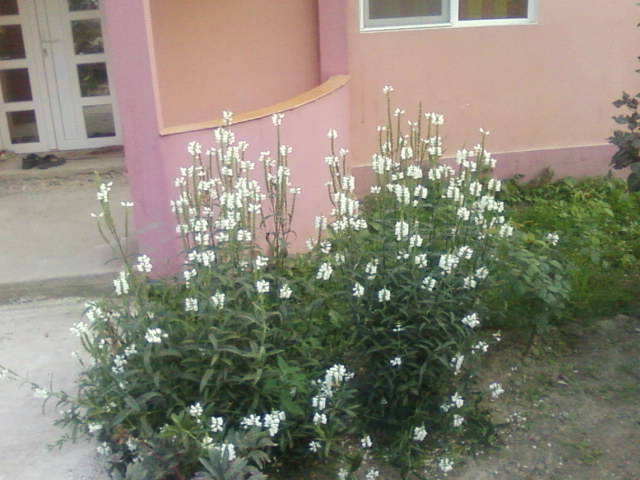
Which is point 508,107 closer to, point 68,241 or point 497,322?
point 497,322

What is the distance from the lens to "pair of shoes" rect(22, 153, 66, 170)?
289 inches

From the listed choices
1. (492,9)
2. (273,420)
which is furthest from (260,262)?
(492,9)

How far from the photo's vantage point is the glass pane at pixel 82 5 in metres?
7.95

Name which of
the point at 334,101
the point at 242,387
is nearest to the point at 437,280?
the point at 242,387

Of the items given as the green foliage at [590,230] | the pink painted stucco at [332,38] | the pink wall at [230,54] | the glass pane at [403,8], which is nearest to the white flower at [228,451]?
the green foliage at [590,230]

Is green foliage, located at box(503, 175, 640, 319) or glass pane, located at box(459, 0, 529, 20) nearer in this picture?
green foliage, located at box(503, 175, 640, 319)

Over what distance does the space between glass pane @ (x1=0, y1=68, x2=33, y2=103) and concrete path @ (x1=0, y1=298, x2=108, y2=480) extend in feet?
13.1

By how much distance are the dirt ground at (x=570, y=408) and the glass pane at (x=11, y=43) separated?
6201 millimetres

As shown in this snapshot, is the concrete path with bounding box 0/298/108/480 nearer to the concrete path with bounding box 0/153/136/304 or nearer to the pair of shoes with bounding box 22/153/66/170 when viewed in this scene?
the concrete path with bounding box 0/153/136/304

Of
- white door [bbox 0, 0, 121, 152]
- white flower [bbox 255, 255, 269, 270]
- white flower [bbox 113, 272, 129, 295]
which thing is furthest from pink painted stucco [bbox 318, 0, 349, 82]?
white flower [bbox 113, 272, 129, 295]

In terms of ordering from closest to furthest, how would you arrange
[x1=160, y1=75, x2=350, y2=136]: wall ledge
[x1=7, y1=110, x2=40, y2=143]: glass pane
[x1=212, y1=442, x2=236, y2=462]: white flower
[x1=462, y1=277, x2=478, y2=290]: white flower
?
1. [x1=212, y1=442, x2=236, y2=462]: white flower
2. [x1=462, y1=277, x2=478, y2=290]: white flower
3. [x1=160, y1=75, x2=350, y2=136]: wall ledge
4. [x1=7, y1=110, x2=40, y2=143]: glass pane

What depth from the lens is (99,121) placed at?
823cm

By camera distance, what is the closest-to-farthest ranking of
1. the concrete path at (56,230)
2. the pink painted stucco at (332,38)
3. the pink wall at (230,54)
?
the concrete path at (56,230) → the pink painted stucco at (332,38) → the pink wall at (230,54)

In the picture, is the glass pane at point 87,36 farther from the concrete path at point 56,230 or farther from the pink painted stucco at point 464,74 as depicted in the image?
the pink painted stucco at point 464,74
